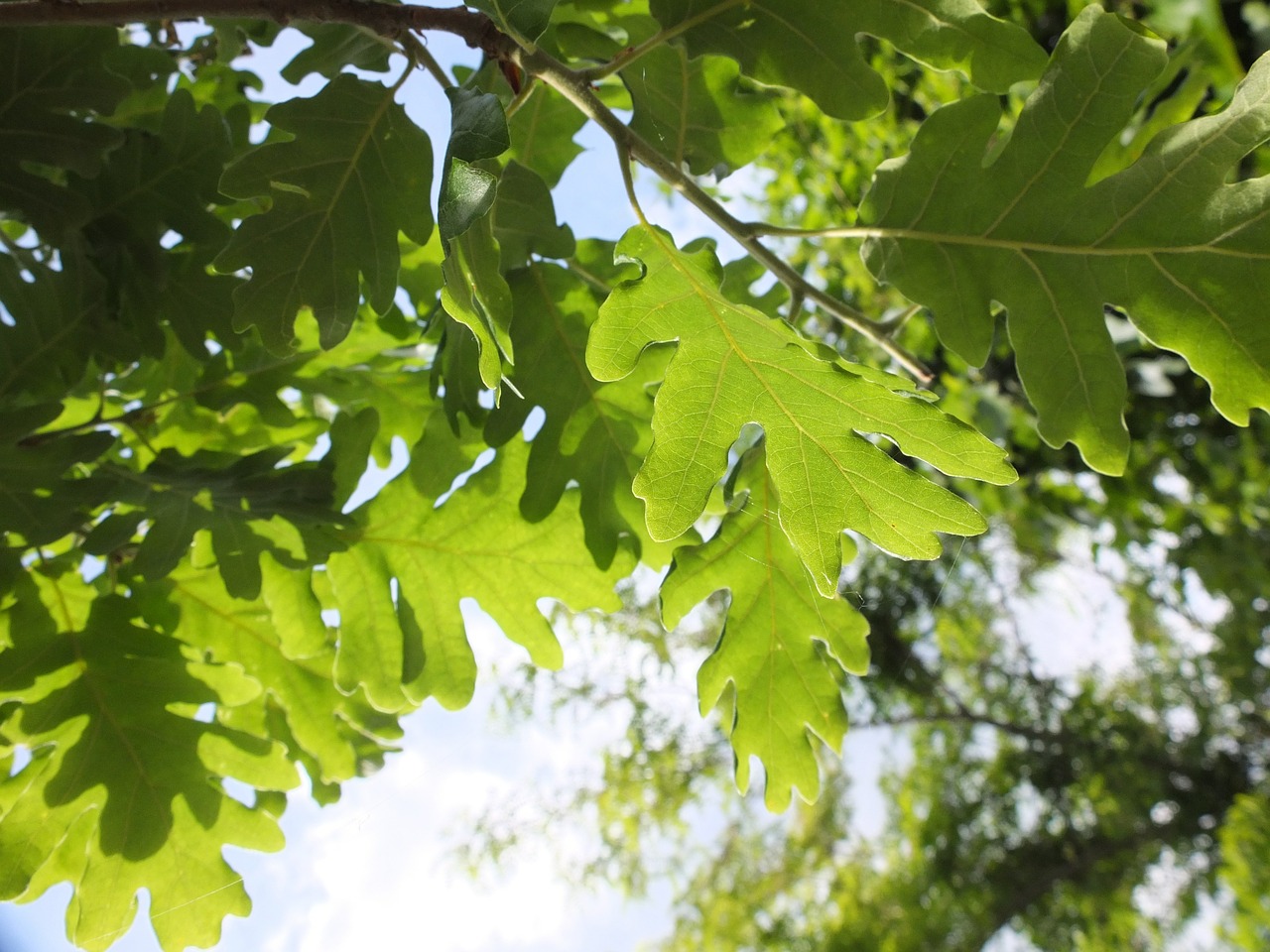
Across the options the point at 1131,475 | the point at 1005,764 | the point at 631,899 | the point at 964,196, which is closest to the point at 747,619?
the point at 964,196

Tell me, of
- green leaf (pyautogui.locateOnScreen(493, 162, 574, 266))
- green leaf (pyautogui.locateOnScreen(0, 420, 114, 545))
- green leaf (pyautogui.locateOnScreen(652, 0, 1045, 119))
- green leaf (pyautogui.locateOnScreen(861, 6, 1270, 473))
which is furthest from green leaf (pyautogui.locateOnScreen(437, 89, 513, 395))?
green leaf (pyautogui.locateOnScreen(0, 420, 114, 545))

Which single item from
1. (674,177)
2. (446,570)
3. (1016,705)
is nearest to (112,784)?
(446,570)

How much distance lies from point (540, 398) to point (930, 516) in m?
0.40

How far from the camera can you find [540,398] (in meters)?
0.90

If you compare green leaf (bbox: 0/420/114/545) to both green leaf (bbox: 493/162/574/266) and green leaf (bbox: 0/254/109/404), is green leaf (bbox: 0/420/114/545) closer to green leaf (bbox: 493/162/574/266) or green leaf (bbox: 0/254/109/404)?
green leaf (bbox: 0/254/109/404)

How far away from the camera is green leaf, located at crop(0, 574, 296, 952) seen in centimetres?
88

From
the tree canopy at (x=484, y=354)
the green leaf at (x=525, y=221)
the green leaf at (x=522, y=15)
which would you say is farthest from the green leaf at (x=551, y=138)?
the green leaf at (x=522, y=15)

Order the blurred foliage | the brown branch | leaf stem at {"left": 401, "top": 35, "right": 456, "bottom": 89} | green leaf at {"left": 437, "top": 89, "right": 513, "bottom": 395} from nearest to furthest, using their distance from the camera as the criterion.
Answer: green leaf at {"left": 437, "top": 89, "right": 513, "bottom": 395} → the brown branch → leaf stem at {"left": 401, "top": 35, "right": 456, "bottom": 89} → the blurred foliage

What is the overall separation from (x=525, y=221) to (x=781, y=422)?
0.33 meters

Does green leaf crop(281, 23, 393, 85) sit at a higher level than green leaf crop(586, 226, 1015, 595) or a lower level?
higher

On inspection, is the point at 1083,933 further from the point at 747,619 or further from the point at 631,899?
the point at 747,619

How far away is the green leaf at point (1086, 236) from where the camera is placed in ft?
2.10

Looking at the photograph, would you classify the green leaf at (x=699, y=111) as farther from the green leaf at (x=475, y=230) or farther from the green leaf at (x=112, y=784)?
the green leaf at (x=112, y=784)

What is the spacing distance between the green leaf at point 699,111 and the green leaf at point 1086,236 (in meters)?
0.14
